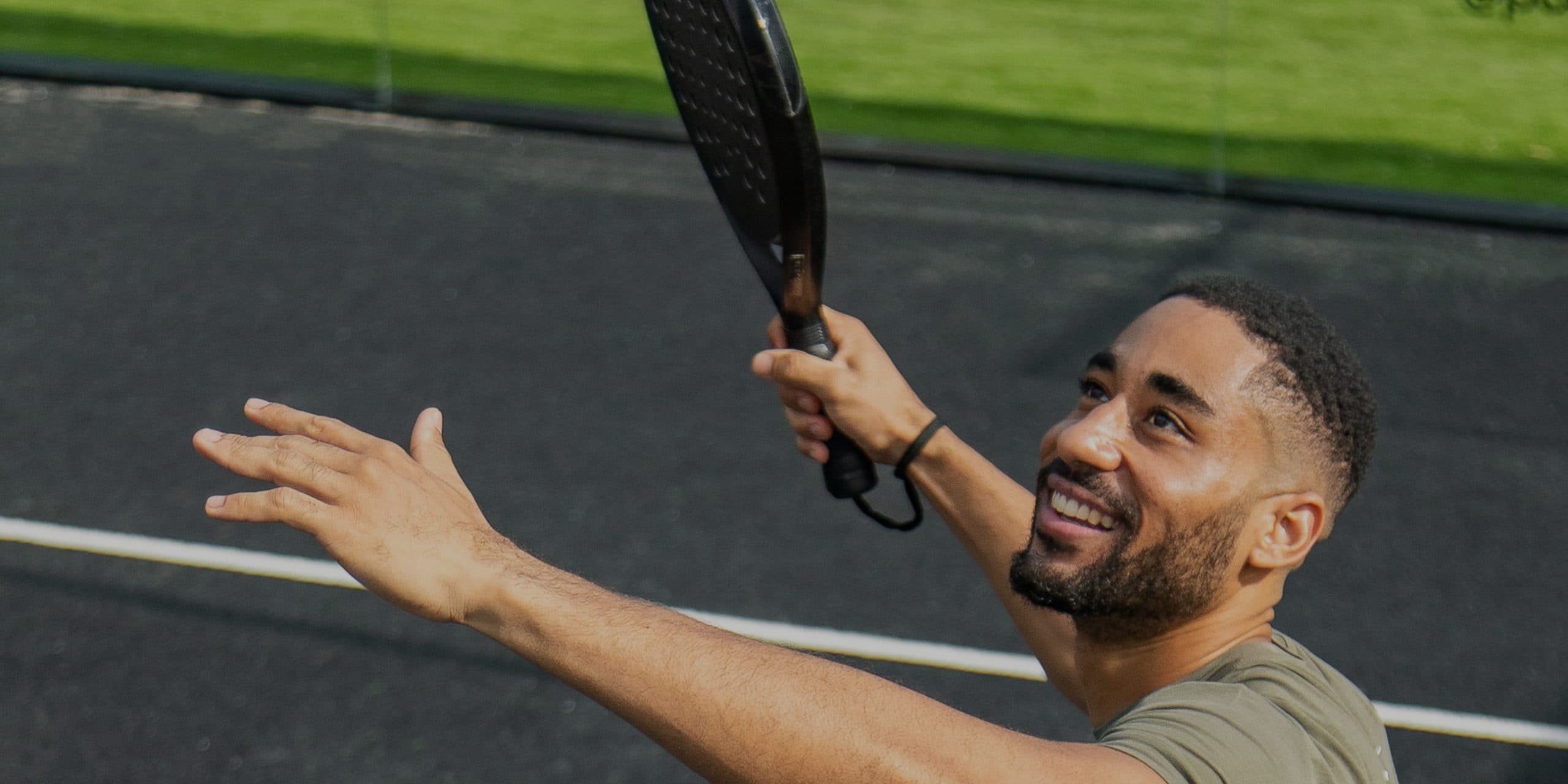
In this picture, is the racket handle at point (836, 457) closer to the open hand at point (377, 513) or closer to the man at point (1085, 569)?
the man at point (1085, 569)

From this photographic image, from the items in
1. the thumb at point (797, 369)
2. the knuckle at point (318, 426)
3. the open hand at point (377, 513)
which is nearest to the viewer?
the open hand at point (377, 513)

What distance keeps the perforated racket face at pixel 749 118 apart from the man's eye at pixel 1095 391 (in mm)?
486

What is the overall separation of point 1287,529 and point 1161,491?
0.74 ft

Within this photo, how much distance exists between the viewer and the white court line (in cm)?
504

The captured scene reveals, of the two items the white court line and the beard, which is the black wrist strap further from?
the white court line

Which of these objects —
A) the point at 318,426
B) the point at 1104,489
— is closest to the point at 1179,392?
the point at 1104,489

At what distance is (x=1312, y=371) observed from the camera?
2500mm

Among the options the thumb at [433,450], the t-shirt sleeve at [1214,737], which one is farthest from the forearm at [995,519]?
the thumb at [433,450]

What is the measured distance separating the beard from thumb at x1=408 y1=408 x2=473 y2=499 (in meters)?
0.77

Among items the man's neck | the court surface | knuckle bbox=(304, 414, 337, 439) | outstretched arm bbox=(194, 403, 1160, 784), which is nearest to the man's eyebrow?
the man's neck

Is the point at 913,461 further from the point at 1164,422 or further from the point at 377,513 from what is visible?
the point at 377,513

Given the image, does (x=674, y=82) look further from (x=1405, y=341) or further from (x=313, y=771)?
(x=1405, y=341)

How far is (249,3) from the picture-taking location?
1211cm

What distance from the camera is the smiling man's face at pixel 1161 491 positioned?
2414 millimetres
